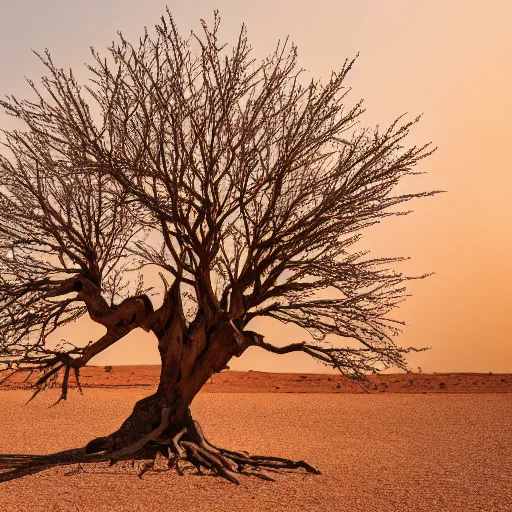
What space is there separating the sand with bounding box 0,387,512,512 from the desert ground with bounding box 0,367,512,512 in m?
0.03

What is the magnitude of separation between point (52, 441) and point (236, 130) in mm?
8037

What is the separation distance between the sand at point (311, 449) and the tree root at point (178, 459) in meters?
0.36

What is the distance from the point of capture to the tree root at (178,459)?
10.1 metres

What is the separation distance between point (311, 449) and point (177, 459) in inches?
164

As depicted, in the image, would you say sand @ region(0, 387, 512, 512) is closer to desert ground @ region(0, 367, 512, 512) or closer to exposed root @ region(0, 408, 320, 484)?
desert ground @ region(0, 367, 512, 512)

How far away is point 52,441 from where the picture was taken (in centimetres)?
1449

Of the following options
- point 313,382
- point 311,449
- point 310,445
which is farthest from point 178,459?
point 313,382

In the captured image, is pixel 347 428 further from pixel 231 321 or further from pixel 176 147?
pixel 176 147

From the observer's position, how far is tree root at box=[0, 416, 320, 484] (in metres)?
10.1

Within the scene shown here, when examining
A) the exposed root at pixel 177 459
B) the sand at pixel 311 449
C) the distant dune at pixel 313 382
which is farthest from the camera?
the distant dune at pixel 313 382

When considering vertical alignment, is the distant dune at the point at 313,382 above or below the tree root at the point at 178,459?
above

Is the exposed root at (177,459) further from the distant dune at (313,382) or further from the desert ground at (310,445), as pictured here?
the distant dune at (313,382)

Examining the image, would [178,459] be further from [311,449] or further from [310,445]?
[310,445]

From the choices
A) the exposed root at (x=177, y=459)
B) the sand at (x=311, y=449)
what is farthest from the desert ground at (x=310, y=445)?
the exposed root at (x=177, y=459)
